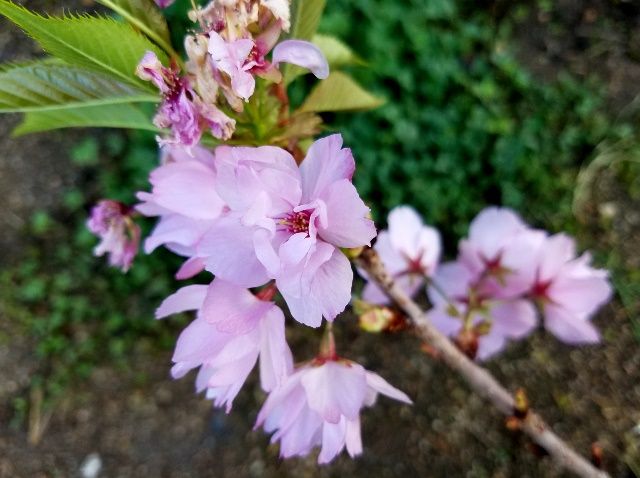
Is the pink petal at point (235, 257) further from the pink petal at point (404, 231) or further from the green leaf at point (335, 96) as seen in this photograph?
the pink petal at point (404, 231)

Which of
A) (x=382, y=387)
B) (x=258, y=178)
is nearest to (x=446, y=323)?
(x=382, y=387)

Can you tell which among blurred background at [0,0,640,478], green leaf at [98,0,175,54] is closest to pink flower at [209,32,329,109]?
green leaf at [98,0,175,54]

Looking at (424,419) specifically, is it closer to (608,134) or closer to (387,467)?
(387,467)

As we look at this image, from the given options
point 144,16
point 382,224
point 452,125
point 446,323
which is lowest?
point 382,224

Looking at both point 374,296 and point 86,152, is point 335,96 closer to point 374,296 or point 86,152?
point 374,296

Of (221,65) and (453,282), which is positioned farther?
(453,282)

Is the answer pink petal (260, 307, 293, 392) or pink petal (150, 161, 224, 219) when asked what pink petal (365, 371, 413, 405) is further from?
pink petal (150, 161, 224, 219)

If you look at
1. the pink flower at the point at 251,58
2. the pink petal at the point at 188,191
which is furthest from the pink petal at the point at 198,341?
the pink flower at the point at 251,58
